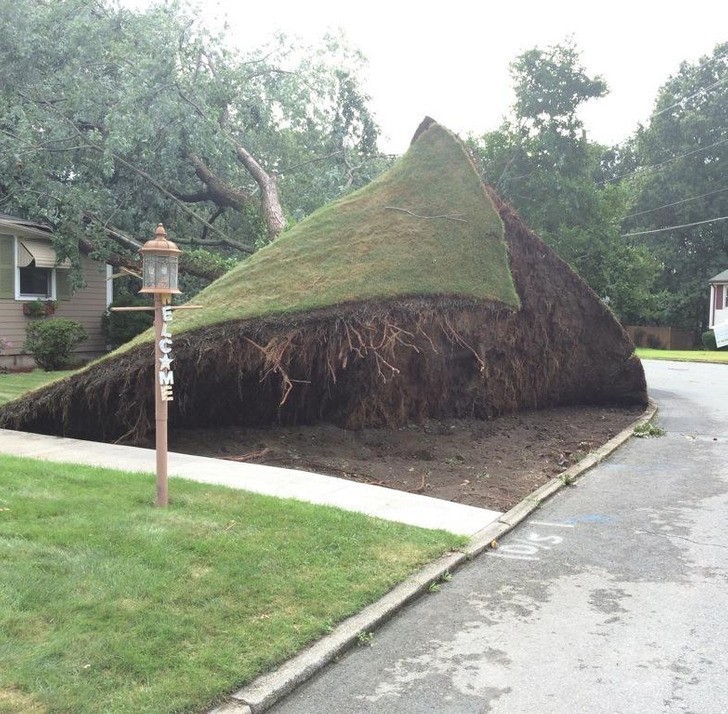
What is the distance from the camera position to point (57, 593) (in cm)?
402

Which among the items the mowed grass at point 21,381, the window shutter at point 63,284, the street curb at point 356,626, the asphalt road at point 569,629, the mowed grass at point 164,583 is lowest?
the asphalt road at point 569,629

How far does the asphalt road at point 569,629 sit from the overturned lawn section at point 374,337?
3.43m

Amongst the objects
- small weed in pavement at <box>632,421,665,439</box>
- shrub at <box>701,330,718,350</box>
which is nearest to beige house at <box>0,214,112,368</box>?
small weed in pavement at <box>632,421,665,439</box>

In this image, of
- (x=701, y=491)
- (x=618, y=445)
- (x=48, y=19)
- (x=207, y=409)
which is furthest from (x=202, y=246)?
(x=701, y=491)

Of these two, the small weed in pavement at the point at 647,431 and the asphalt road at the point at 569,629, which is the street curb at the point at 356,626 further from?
the small weed in pavement at the point at 647,431

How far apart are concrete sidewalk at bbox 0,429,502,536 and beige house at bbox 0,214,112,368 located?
10.4 metres

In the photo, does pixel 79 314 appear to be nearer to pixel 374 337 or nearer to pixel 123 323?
pixel 123 323

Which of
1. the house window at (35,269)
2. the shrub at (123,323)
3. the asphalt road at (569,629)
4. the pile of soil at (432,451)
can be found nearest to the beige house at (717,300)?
the shrub at (123,323)

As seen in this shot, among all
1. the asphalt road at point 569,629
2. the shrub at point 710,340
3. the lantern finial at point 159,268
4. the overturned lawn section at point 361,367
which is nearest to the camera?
the asphalt road at point 569,629

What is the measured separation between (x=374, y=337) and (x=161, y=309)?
13.4ft

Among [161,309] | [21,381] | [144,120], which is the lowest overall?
[21,381]

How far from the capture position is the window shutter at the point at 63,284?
773 inches

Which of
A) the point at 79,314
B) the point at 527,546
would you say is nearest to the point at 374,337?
the point at 527,546

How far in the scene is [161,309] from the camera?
226 inches
